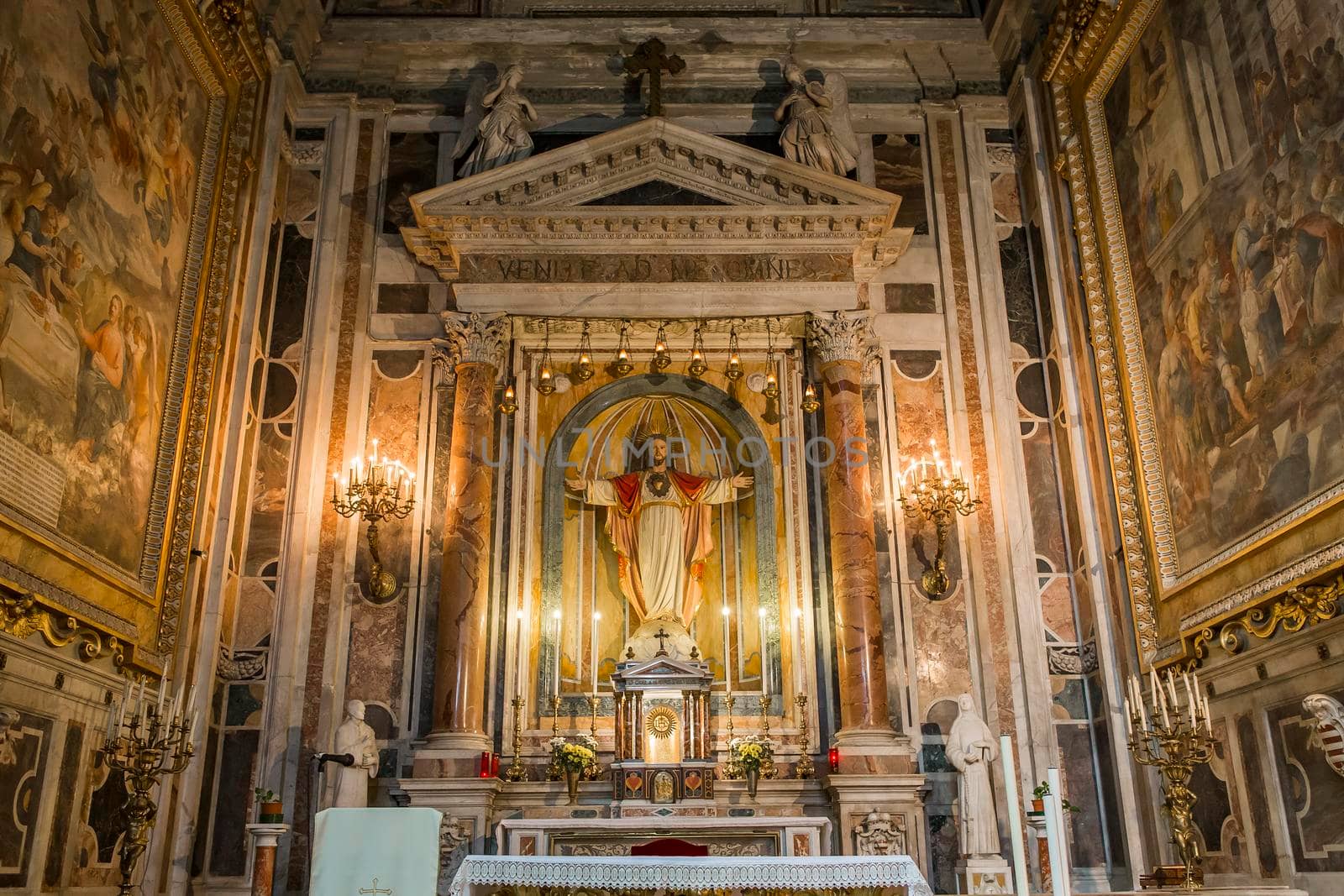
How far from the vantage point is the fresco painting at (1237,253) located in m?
7.32

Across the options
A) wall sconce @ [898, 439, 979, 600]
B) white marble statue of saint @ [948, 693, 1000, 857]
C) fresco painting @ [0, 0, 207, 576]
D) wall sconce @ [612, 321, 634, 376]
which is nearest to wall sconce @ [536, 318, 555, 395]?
wall sconce @ [612, 321, 634, 376]

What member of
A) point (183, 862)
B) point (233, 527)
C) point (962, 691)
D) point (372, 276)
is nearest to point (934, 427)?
point (962, 691)

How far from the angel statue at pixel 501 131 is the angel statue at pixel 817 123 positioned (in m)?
2.70

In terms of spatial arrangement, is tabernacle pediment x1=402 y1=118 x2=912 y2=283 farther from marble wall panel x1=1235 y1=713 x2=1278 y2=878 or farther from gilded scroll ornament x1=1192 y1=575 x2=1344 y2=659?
marble wall panel x1=1235 y1=713 x2=1278 y2=878

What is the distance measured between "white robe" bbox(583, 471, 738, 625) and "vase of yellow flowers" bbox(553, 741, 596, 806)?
5.39ft

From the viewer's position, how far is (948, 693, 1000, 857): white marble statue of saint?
9844 millimetres

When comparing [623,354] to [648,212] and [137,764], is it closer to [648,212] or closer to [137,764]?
[648,212]

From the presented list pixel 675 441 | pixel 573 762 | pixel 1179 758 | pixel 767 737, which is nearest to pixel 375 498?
pixel 573 762

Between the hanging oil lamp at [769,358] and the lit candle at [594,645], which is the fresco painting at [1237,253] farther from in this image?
the lit candle at [594,645]

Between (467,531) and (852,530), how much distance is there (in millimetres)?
3549

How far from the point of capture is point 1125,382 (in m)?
10.2

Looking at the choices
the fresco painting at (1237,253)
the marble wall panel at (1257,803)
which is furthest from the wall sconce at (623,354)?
the marble wall panel at (1257,803)

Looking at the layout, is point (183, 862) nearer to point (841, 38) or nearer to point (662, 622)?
point (662, 622)

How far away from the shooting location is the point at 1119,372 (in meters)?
10.3
